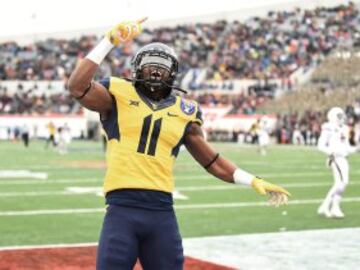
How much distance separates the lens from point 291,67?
1639 inches

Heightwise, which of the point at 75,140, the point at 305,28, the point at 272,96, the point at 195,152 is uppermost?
the point at 195,152

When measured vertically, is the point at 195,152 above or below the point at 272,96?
above

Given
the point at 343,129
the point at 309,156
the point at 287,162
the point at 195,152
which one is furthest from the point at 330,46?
the point at 195,152

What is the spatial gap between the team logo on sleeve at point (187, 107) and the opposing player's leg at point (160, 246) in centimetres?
57

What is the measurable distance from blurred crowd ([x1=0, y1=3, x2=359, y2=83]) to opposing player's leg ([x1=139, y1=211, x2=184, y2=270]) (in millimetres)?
37846

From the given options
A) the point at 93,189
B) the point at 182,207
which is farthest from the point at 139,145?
the point at 93,189

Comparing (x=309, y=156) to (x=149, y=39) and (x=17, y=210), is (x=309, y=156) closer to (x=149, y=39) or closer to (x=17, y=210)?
(x=17, y=210)

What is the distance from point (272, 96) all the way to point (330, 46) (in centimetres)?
502

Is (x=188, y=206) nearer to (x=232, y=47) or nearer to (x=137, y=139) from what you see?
(x=137, y=139)

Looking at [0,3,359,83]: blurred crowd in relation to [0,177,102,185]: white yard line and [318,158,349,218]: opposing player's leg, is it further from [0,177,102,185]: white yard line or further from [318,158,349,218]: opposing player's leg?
[318,158,349,218]: opposing player's leg

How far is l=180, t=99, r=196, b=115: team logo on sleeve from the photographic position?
4137 mm

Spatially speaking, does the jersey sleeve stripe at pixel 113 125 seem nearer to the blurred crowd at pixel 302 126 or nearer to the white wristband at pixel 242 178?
the white wristband at pixel 242 178

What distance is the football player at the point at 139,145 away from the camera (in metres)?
3.87

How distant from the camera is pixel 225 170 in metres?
4.39
